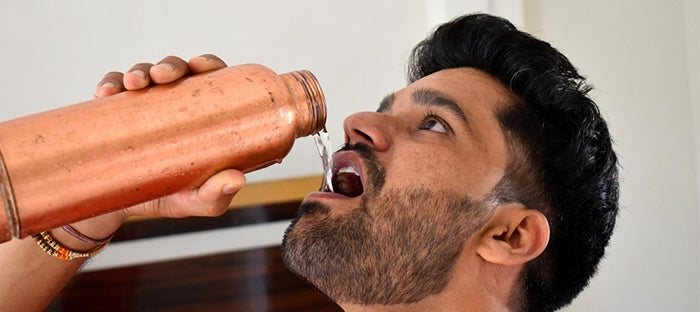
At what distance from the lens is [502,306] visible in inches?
47.2

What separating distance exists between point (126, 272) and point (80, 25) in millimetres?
505

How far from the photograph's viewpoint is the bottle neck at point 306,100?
889 mm

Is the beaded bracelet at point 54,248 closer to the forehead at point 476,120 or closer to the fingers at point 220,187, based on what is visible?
the fingers at point 220,187

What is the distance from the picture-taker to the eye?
119cm

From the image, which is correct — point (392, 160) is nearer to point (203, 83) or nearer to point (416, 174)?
point (416, 174)

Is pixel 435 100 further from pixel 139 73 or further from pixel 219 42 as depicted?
pixel 219 42

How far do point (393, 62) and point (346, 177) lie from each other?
2.07 ft

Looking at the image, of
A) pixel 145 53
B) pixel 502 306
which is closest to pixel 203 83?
pixel 502 306

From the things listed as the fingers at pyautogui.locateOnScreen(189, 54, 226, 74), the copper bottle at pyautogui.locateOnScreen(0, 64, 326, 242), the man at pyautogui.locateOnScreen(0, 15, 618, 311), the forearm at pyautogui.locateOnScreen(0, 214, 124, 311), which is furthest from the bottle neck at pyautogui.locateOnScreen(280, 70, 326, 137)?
the forearm at pyautogui.locateOnScreen(0, 214, 124, 311)

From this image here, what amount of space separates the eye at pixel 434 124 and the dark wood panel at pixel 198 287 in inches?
24.7

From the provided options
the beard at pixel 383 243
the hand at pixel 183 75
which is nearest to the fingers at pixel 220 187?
the hand at pixel 183 75

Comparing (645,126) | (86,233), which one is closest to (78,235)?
(86,233)

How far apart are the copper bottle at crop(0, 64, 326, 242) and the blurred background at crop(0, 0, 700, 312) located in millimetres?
830

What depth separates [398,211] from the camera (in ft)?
3.71
